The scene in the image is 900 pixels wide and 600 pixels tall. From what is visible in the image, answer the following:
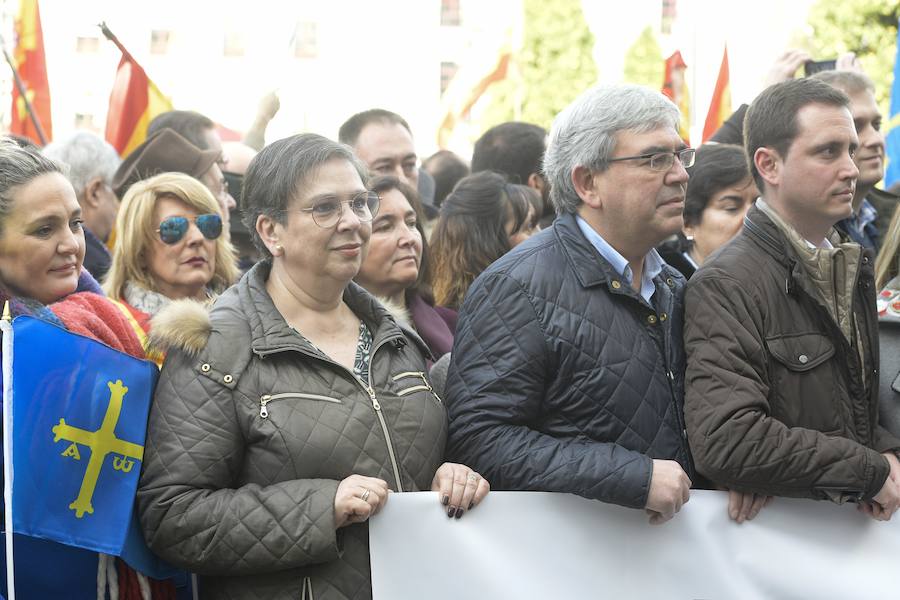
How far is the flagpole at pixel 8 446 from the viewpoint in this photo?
3.18 metres

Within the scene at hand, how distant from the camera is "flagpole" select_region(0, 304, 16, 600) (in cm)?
318

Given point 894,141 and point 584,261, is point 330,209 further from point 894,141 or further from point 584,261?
point 894,141

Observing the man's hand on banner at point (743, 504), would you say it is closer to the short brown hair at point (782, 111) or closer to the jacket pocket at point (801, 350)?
the jacket pocket at point (801, 350)

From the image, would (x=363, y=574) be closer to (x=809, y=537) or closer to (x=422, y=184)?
(x=809, y=537)

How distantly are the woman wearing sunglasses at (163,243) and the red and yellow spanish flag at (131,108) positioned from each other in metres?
3.28

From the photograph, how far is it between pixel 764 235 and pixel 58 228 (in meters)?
2.19

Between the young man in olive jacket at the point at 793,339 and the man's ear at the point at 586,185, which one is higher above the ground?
the man's ear at the point at 586,185

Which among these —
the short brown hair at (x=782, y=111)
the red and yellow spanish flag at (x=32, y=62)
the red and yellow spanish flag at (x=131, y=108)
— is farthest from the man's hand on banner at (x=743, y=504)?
the red and yellow spanish flag at (x=32, y=62)

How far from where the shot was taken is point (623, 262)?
12.5 ft

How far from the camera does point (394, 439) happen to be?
3500 millimetres

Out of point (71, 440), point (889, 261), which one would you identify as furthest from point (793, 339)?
point (71, 440)

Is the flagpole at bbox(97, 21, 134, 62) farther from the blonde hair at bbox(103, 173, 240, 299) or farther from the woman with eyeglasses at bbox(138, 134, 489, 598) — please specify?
the woman with eyeglasses at bbox(138, 134, 489, 598)

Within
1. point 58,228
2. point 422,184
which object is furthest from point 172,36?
point 58,228

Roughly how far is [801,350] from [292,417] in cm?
153
